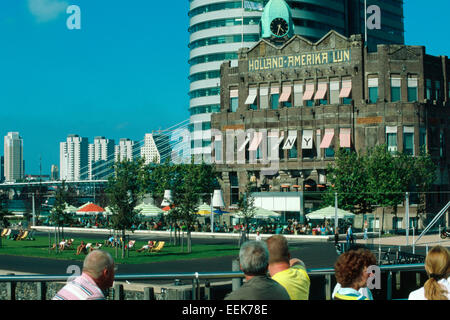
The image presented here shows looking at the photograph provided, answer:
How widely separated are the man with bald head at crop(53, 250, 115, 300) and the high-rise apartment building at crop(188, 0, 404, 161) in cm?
11698

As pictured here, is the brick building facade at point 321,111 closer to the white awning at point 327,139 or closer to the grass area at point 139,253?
the white awning at point 327,139

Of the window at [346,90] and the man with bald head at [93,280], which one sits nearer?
the man with bald head at [93,280]

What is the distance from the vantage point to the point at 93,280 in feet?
24.0

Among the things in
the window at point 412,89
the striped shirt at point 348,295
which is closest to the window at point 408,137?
the window at point 412,89

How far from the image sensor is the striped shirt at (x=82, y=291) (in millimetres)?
7145

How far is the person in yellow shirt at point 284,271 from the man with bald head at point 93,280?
1936 mm

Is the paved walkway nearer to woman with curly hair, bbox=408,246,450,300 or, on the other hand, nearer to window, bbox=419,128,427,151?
window, bbox=419,128,427,151

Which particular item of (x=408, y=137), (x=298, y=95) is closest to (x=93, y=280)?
(x=408, y=137)

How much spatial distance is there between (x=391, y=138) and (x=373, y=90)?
5458 mm

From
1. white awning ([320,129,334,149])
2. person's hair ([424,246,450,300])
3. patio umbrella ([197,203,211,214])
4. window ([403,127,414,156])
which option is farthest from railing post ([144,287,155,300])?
window ([403,127,414,156])

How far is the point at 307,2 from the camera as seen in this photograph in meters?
128

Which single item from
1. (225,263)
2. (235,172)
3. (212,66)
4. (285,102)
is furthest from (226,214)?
(212,66)

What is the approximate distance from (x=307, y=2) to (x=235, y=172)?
5452cm
